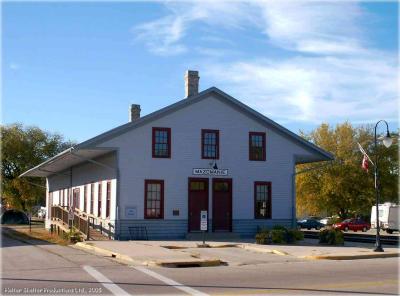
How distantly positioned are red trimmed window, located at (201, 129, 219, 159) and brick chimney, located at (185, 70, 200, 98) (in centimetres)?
A: 277

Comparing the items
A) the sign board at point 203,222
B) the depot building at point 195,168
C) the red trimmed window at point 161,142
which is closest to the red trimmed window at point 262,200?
the depot building at point 195,168

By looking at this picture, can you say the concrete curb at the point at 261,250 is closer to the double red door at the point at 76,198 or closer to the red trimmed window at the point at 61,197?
the double red door at the point at 76,198

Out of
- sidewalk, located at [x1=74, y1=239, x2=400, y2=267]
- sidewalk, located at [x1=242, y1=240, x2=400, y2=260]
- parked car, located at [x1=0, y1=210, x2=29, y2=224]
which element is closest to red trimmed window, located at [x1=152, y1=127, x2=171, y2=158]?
sidewalk, located at [x1=74, y1=239, x2=400, y2=267]

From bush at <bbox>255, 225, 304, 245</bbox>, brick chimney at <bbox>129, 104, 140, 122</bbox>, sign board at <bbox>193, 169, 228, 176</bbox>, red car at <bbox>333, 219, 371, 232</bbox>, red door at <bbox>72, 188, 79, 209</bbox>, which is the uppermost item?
brick chimney at <bbox>129, 104, 140, 122</bbox>

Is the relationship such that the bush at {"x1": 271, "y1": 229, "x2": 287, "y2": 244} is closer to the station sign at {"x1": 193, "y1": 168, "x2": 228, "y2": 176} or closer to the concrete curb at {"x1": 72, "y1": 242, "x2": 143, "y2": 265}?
the station sign at {"x1": 193, "y1": 168, "x2": 228, "y2": 176}

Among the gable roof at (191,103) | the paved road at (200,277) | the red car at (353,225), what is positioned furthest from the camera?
the red car at (353,225)

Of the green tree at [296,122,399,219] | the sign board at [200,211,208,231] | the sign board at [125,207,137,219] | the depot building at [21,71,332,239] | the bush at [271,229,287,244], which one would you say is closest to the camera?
the sign board at [200,211,208,231]

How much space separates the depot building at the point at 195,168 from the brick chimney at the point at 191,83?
0.05 meters

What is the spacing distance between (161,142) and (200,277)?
14540 millimetres

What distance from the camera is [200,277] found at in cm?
1468

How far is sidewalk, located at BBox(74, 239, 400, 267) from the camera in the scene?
18.2 meters

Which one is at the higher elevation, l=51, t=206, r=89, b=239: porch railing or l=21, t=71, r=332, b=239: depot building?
l=21, t=71, r=332, b=239: depot building

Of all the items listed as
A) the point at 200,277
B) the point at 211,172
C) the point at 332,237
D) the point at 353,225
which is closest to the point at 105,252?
the point at 200,277

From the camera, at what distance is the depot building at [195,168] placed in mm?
27766
